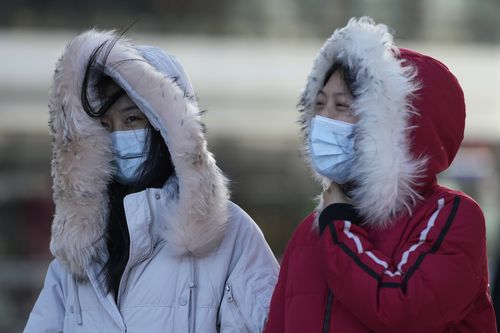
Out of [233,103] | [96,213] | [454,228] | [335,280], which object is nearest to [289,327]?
[335,280]

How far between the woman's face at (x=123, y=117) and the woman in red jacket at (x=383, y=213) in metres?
0.59

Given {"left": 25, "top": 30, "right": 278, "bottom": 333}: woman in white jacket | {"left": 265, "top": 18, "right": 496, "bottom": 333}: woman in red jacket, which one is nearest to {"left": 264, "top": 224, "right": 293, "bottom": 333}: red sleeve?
{"left": 265, "top": 18, "right": 496, "bottom": 333}: woman in red jacket

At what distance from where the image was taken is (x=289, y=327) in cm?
265

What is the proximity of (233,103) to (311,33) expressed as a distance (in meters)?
1.13

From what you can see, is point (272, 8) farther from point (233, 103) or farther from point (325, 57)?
point (325, 57)

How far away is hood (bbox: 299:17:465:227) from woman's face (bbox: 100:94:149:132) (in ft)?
2.51

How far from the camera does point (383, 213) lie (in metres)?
2.58

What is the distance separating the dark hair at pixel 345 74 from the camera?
8.89 feet

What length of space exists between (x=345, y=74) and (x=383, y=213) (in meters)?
0.42

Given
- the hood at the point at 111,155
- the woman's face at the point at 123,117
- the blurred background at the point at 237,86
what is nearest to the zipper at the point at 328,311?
the hood at the point at 111,155

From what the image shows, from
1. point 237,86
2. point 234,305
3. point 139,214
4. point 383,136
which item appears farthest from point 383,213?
point 237,86

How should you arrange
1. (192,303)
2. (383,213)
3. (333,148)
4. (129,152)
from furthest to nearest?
(129,152)
(192,303)
(333,148)
(383,213)

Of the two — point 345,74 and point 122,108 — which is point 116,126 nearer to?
point 122,108

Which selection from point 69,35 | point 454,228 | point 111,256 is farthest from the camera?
point 69,35
